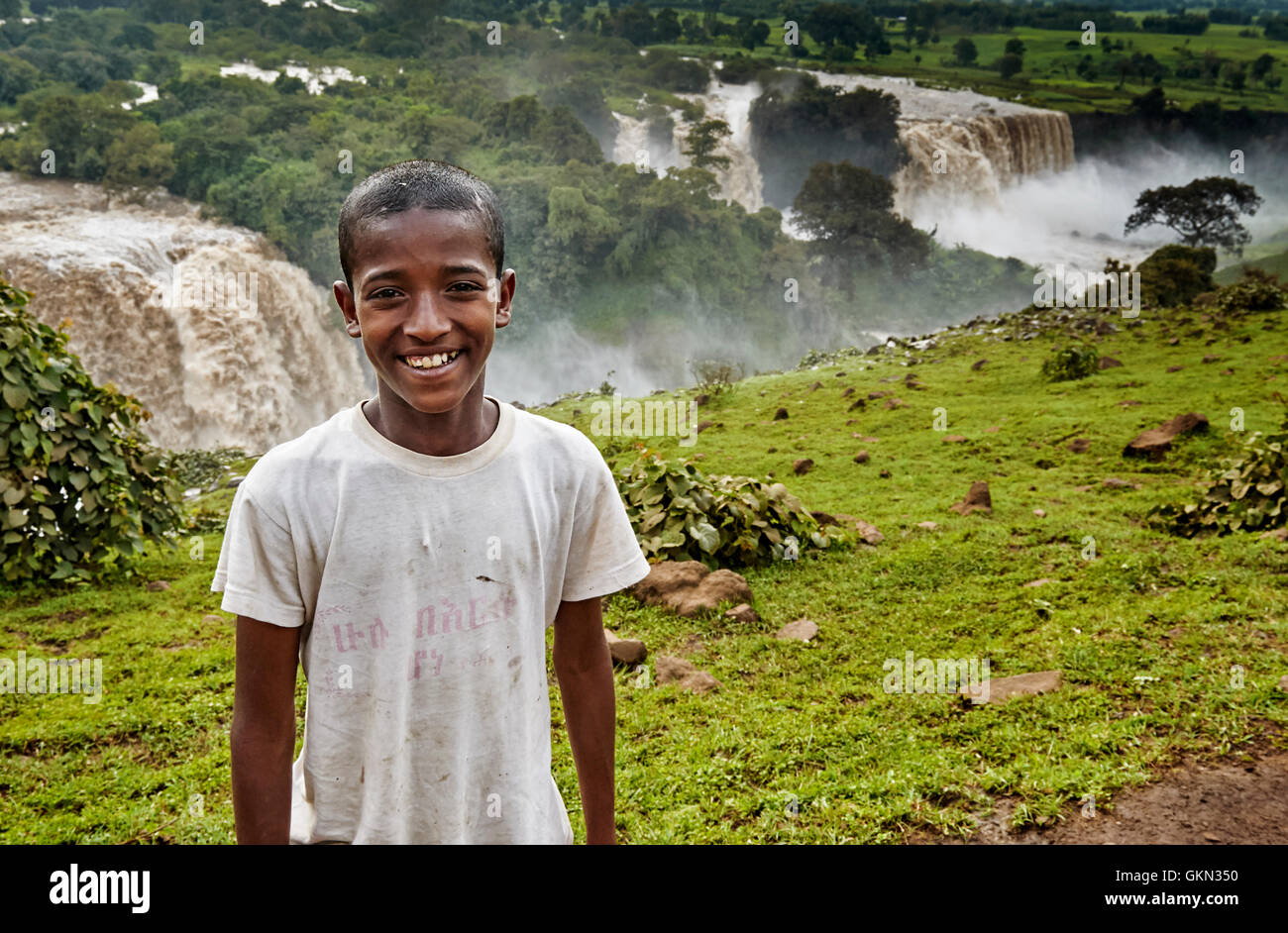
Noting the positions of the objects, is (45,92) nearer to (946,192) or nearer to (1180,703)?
(946,192)

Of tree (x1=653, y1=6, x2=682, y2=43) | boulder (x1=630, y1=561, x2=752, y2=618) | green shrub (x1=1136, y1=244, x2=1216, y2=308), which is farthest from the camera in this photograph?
tree (x1=653, y1=6, x2=682, y2=43)

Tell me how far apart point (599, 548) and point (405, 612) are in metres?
0.36

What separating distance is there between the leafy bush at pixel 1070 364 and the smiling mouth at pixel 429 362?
1366cm

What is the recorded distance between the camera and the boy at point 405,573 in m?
1.44

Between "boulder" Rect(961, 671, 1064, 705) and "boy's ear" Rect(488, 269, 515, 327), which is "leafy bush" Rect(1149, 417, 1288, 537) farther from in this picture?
"boy's ear" Rect(488, 269, 515, 327)

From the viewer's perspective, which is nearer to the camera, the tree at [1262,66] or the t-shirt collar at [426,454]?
the t-shirt collar at [426,454]

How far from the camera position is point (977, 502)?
8.15m

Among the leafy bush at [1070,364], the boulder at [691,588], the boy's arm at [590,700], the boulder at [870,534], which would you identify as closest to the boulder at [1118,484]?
the boulder at [870,534]

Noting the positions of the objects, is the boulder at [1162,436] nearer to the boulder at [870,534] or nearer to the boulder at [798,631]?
the boulder at [870,534]

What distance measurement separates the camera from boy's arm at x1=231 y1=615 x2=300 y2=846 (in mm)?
1440

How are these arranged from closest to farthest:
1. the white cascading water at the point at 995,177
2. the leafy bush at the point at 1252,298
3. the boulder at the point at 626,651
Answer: the boulder at the point at 626,651 → the leafy bush at the point at 1252,298 → the white cascading water at the point at 995,177

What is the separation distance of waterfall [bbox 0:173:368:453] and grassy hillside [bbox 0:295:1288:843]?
1455 cm

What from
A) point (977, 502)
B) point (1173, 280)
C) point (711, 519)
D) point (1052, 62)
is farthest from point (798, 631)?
point (1052, 62)

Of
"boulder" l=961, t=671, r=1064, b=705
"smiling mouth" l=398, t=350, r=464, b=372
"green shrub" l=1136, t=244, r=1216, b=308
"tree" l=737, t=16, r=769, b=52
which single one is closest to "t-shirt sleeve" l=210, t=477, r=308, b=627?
"smiling mouth" l=398, t=350, r=464, b=372
